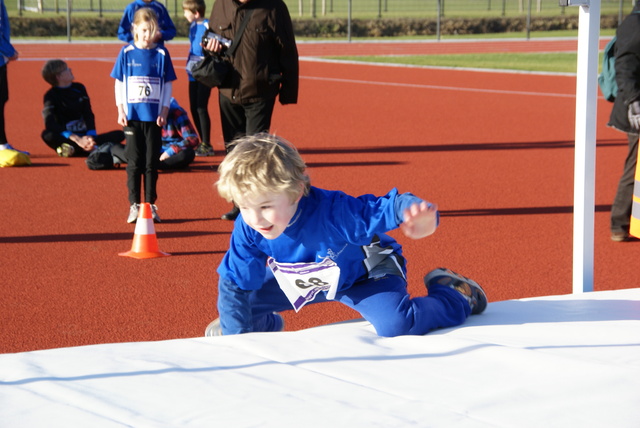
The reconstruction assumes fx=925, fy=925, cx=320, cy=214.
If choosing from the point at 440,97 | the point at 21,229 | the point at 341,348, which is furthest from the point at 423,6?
the point at 341,348

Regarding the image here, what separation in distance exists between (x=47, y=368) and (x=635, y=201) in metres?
3.19

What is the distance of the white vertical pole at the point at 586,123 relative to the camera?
432cm

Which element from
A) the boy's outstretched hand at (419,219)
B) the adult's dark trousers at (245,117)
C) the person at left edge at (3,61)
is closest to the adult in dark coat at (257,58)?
the adult's dark trousers at (245,117)

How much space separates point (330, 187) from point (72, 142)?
10.1 feet

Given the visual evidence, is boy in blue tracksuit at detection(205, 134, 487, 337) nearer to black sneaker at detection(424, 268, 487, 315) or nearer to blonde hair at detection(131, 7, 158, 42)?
black sneaker at detection(424, 268, 487, 315)

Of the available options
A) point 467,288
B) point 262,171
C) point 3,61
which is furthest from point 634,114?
point 3,61

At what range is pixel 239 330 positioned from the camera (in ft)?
13.0

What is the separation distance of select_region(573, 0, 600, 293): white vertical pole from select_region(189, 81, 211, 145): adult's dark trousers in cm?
556

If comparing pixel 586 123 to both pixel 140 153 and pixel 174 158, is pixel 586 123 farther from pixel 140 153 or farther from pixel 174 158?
pixel 174 158

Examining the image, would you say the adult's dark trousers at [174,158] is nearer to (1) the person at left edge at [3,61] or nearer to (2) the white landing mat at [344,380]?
(1) the person at left edge at [3,61]

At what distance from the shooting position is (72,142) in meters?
9.63

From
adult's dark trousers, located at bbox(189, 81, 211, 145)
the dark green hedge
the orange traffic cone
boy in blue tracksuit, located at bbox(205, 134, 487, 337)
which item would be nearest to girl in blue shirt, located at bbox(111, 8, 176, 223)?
the orange traffic cone

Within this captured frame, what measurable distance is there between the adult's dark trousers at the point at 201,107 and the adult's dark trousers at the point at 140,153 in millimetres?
2702

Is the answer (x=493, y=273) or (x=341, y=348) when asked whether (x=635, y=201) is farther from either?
(x=341, y=348)
